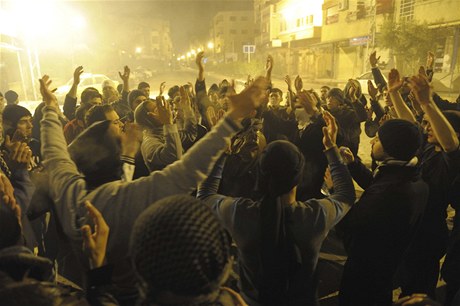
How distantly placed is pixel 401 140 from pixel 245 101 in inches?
48.0

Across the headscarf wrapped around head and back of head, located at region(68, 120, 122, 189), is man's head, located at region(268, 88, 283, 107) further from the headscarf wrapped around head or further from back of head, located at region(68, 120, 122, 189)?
back of head, located at region(68, 120, 122, 189)

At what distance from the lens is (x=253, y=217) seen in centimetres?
191

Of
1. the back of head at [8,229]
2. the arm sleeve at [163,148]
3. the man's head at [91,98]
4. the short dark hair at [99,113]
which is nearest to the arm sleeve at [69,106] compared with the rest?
the man's head at [91,98]

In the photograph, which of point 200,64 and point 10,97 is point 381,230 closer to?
point 200,64

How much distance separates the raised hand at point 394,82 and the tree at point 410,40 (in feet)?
82.7

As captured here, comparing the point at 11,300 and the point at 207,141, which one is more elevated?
the point at 207,141

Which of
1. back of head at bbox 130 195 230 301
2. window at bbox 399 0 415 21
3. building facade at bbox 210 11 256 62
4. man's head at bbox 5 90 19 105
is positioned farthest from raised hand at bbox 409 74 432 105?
building facade at bbox 210 11 256 62

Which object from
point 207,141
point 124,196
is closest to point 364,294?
point 207,141

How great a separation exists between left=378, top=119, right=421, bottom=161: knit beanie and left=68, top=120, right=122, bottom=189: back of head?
1779 mm

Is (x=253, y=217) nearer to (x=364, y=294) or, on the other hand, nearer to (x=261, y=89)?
(x=261, y=89)

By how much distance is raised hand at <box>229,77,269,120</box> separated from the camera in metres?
1.77

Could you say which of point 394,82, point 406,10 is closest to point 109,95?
point 394,82

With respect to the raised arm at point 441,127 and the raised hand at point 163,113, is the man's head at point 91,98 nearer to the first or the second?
the raised hand at point 163,113

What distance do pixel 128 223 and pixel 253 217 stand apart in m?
0.66
